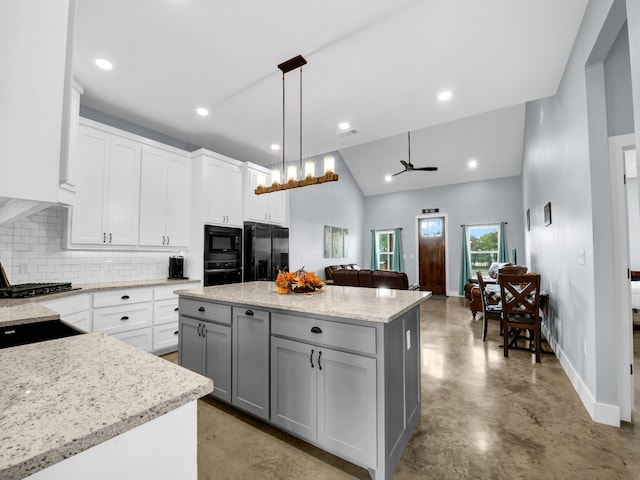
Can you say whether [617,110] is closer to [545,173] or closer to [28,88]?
[545,173]

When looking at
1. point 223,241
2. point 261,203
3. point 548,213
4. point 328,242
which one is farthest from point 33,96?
point 328,242

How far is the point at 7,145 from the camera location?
589 mm

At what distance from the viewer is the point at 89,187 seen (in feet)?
10.6

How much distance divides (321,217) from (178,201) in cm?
423

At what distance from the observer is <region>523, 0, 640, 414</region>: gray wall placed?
2.15 metres

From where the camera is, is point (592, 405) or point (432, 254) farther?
point (432, 254)

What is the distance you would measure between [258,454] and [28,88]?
6.90 feet

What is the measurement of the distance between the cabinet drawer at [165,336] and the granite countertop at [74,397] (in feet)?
8.90

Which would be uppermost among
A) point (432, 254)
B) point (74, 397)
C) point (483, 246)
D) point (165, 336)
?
point (483, 246)

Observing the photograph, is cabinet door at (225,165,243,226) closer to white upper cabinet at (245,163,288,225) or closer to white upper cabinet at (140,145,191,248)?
white upper cabinet at (245,163,288,225)

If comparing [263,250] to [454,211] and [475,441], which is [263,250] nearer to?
[475,441]

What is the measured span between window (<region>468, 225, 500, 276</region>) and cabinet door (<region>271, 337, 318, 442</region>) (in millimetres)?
7580

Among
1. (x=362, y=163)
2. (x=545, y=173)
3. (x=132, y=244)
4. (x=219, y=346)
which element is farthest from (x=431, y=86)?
(x=362, y=163)

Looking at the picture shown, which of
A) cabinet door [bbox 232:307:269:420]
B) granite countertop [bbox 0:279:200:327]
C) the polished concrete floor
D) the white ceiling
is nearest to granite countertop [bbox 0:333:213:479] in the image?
granite countertop [bbox 0:279:200:327]
